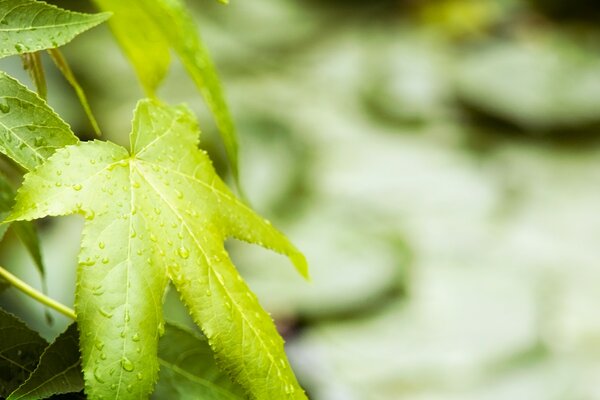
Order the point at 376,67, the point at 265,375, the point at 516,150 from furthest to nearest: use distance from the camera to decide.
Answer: the point at 376,67, the point at 516,150, the point at 265,375

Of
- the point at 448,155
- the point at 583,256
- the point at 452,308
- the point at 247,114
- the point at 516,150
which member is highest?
the point at 516,150

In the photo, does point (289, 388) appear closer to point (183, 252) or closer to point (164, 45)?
point (183, 252)

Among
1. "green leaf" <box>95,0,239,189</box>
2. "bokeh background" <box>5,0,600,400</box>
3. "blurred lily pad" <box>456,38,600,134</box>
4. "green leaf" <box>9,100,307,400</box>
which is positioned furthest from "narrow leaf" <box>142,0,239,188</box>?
"blurred lily pad" <box>456,38,600,134</box>

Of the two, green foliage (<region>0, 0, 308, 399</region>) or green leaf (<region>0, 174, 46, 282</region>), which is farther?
green leaf (<region>0, 174, 46, 282</region>)

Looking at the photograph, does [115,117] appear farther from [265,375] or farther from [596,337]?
[265,375]

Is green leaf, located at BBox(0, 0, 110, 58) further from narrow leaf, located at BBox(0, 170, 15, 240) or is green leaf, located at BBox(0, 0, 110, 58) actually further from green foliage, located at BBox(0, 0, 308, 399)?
narrow leaf, located at BBox(0, 170, 15, 240)

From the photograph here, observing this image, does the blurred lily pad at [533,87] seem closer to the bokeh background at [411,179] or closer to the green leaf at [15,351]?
the bokeh background at [411,179]

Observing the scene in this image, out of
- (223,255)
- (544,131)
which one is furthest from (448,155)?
(223,255)

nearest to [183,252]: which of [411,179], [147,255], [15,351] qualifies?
[147,255]
